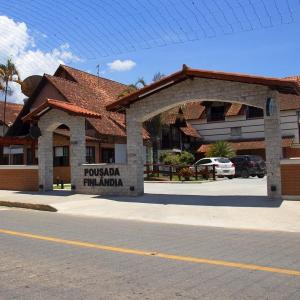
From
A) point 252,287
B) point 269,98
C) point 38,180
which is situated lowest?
point 252,287

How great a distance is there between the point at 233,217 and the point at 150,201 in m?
4.74

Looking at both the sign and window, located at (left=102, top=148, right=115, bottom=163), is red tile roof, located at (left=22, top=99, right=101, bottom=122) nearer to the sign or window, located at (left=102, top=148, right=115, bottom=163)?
the sign

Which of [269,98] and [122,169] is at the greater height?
[269,98]

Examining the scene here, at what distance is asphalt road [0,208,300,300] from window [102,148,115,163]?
21.8m

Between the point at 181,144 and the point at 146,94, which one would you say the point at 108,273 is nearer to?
the point at 146,94

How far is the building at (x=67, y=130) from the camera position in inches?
1244

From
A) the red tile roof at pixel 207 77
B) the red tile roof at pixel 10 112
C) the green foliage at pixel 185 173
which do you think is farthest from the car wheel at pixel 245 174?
the red tile roof at pixel 10 112

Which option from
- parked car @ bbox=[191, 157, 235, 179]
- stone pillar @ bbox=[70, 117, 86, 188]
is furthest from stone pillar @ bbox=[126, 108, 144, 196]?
parked car @ bbox=[191, 157, 235, 179]

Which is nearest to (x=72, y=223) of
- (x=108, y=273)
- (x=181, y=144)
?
(x=108, y=273)

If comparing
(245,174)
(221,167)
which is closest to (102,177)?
(221,167)

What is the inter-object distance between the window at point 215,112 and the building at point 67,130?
1036 cm

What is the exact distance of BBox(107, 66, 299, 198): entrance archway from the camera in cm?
1625

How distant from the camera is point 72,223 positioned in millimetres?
13078

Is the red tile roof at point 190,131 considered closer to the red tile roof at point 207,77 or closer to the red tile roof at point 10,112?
the red tile roof at point 10,112
